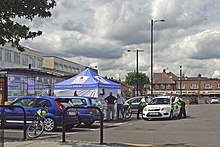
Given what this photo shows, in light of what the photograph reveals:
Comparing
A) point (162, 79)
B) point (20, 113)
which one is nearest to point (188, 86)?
point (162, 79)

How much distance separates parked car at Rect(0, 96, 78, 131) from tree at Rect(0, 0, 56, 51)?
18.6ft

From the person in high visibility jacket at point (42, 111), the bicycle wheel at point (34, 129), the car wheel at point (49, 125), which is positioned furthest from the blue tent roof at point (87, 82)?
the bicycle wheel at point (34, 129)

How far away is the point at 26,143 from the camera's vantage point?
12492 mm

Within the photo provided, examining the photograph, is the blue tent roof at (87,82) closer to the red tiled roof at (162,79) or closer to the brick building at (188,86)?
the brick building at (188,86)

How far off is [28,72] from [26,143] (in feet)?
60.9

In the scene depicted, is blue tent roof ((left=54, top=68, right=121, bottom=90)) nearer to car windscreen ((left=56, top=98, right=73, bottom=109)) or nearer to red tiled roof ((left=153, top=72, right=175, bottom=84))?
car windscreen ((left=56, top=98, right=73, bottom=109))

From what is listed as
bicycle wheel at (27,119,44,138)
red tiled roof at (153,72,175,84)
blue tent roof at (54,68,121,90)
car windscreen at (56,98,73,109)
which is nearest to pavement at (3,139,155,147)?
bicycle wheel at (27,119,44,138)

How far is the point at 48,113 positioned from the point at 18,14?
692 centimetres

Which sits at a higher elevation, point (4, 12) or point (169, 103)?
point (4, 12)

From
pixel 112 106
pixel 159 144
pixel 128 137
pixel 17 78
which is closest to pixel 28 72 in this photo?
pixel 17 78

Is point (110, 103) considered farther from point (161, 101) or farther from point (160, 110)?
point (161, 101)

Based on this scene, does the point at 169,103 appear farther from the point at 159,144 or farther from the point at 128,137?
the point at 159,144

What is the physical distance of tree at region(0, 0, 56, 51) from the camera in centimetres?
1028

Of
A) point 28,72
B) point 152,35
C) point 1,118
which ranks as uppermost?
point 152,35
